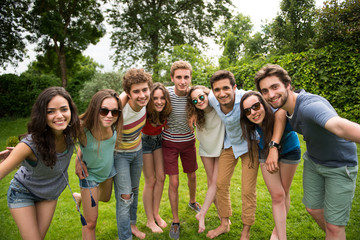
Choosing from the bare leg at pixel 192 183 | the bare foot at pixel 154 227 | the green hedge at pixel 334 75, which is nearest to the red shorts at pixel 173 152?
the bare leg at pixel 192 183

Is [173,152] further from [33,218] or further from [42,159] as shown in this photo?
[33,218]

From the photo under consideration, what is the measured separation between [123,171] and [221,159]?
1435 millimetres

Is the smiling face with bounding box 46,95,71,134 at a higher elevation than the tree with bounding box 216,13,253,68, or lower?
lower

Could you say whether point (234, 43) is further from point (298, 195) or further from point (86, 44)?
point (298, 195)

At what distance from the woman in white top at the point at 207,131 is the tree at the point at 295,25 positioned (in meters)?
16.6

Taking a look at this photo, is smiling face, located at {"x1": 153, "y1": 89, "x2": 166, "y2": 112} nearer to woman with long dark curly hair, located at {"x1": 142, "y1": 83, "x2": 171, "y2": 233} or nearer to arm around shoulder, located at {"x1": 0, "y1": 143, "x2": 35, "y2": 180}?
woman with long dark curly hair, located at {"x1": 142, "y1": 83, "x2": 171, "y2": 233}

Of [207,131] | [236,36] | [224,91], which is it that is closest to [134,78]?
[224,91]

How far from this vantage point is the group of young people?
7.36 feet

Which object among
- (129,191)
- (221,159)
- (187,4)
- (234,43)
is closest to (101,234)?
(129,191)

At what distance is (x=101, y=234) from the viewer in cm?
370

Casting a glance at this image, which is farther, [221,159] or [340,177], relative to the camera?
[221,159]

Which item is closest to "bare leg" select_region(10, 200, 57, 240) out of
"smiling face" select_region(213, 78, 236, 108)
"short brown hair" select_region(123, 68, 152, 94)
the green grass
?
the green grass

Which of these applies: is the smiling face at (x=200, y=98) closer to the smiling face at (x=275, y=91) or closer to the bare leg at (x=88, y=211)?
the smiling face at (x=275, y=91)

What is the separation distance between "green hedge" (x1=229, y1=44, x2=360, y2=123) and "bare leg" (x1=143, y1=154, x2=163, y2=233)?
278 inches
